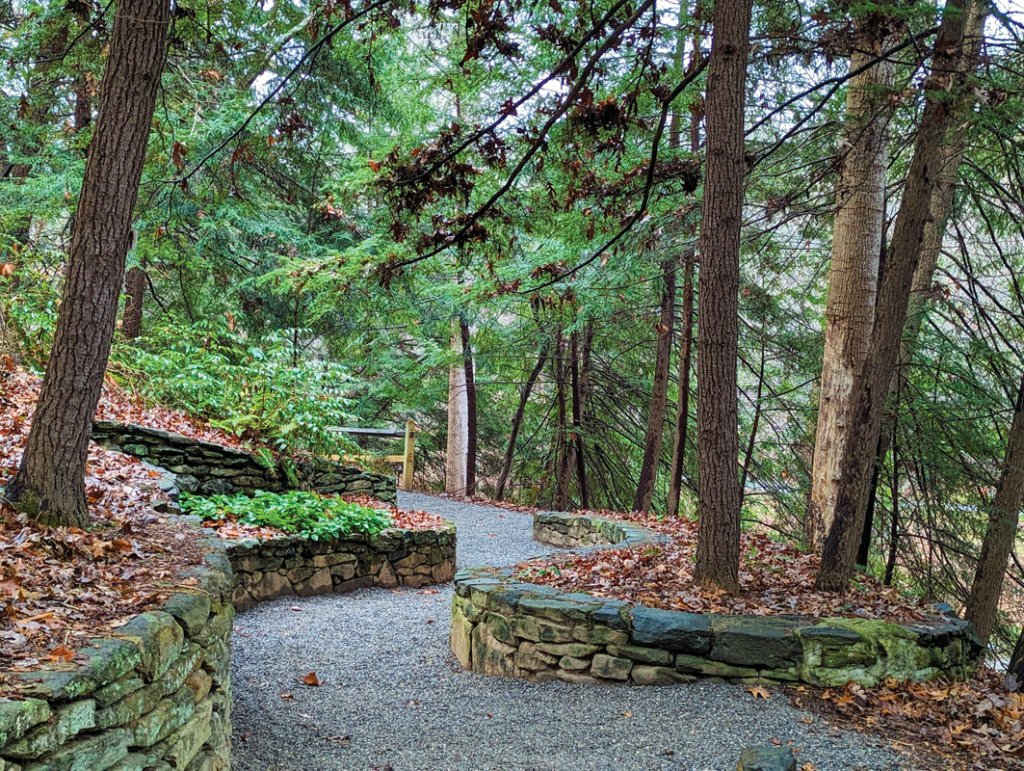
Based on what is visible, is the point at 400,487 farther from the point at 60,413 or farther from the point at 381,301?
the point at 60,413

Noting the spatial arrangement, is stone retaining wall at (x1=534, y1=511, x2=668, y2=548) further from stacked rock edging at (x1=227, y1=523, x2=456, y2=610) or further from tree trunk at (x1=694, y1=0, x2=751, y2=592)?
tree trunk at (x1=694, y1=0, x2=751, y2=592)

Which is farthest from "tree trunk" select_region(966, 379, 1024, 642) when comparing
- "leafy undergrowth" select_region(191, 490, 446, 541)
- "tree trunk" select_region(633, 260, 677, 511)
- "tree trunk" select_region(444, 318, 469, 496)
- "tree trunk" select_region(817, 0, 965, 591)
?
"tree trunk" select_region(444, 318, 469, 496)

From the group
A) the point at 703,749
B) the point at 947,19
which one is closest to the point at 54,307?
the point at 703,749

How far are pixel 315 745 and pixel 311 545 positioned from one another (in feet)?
10.7

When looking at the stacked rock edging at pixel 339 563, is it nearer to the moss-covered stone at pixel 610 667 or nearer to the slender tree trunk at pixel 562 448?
the moss-covered stone at pixel 610 667

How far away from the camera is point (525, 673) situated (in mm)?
4602

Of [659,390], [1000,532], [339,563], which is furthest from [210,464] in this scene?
[1000,532]

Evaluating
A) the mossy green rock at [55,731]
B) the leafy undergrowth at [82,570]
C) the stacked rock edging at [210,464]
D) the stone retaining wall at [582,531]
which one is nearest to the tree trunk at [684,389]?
the stone retaining wall at [582,531]

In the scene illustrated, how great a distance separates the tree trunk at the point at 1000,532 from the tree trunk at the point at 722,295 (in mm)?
2723

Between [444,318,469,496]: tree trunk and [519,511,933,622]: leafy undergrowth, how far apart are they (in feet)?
27.1

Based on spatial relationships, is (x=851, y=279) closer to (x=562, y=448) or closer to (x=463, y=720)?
(x=463, y=720)

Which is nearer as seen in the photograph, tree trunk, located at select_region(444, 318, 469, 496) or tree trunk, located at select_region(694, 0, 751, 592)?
tree trunk, located at select_region(694, 0, 751, 592)

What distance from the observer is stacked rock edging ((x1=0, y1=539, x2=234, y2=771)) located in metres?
1.92

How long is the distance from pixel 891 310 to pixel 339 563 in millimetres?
5208
